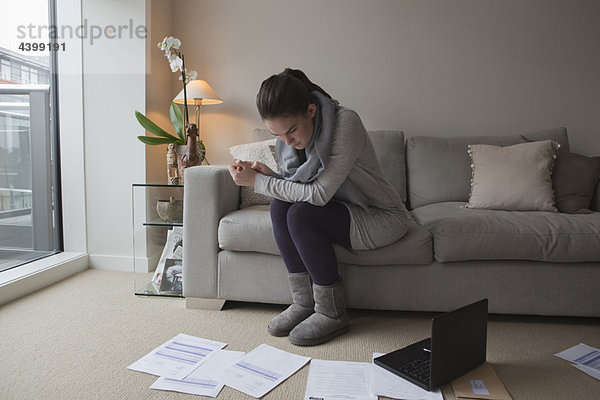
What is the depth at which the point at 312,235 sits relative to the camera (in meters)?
1.54

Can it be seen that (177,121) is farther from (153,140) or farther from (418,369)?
(418,369)

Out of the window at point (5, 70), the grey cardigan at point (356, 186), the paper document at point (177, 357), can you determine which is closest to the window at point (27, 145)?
the window at point (5, 70)

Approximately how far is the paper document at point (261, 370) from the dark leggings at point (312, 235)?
29 cm

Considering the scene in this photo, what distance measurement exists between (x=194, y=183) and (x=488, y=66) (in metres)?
1.89

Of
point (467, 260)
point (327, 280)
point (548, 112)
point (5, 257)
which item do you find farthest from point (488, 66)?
point (5, 257)

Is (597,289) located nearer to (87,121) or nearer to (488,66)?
(488,66)

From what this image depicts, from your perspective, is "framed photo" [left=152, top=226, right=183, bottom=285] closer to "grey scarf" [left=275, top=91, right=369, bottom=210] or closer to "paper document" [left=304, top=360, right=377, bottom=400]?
"grey scarf" [left=275, top=91, right=369, bottom=210]

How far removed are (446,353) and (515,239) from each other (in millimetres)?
641

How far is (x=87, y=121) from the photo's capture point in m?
2.46

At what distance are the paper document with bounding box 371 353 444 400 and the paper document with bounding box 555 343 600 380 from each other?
1.67 feet

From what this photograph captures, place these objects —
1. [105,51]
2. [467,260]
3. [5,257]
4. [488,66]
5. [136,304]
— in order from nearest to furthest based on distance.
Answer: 1. [467,260]
2. [136,304]
3. [5,257]
4. [105,51]
5. [488,66]

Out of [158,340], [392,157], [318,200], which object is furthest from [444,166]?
[158,340]

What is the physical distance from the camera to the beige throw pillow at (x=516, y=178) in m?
1.98

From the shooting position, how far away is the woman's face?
56.5 inches
